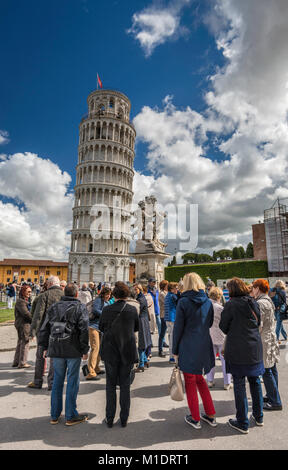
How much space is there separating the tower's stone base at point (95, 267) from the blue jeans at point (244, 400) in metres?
51.9

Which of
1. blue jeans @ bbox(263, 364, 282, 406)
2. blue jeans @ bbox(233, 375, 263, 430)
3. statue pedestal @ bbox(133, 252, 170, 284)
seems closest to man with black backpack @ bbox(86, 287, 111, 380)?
blue jeans @ bbox(233, 375, 263, 430)

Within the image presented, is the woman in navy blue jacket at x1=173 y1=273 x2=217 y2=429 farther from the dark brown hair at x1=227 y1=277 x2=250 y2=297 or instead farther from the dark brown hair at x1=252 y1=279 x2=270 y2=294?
the dark brown hair at x1=252 y1=279 x2=270 y2=294

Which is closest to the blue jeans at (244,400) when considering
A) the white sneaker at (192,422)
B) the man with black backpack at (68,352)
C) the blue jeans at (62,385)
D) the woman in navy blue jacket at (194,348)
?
the woman in navy blue jacket at (194,348)

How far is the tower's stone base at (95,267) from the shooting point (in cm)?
5494

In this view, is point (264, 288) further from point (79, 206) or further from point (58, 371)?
point (79, 206)

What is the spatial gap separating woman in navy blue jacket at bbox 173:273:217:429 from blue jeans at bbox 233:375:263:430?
1.21 ft

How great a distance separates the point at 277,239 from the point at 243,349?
130 ft

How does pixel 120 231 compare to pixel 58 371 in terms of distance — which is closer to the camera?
pixel 58 371

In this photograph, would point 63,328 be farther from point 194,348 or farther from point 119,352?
point 194,348

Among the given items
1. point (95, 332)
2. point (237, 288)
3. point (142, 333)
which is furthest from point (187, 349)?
point (95, 332)

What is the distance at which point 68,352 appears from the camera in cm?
377

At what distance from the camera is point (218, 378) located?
5789 mm
